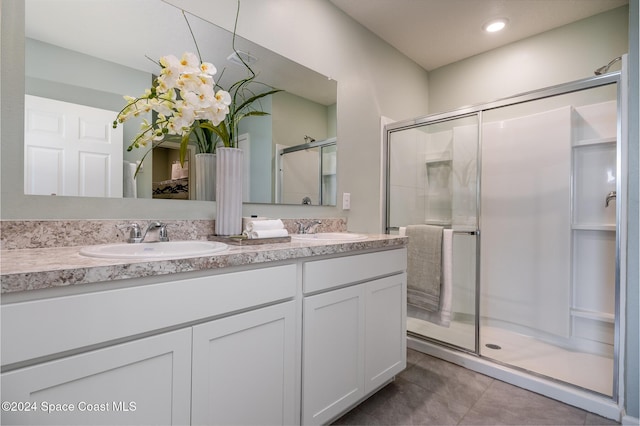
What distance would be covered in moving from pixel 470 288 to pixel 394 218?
0.73 metres

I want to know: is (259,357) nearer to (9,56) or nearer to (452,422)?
(452,422)

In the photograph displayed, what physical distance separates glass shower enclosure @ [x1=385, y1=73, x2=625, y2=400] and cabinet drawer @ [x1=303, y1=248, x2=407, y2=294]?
26.9 inches

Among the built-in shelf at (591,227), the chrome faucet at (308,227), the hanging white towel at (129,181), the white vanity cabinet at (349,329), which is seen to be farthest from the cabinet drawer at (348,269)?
the built-in shelf at (591,227)

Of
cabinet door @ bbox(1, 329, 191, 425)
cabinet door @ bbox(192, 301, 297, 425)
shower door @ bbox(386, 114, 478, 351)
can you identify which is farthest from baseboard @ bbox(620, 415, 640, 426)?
cabinet door @ bbox(1, 329, 191, 425)

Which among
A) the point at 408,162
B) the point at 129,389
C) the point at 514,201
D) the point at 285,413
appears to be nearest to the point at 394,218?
the point at 408,162

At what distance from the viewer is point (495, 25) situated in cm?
223

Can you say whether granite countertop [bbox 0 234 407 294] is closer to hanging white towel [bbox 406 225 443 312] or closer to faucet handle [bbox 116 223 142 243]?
faucet handle [bbox 116 223 142 243]

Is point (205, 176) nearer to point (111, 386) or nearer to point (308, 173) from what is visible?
point (308, 173)

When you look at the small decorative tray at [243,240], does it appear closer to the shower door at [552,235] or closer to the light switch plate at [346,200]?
the light switch plate at [346,200]

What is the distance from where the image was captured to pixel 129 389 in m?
0.75

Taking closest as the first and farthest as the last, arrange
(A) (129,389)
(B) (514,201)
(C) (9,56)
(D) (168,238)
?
(A) (129,389), (C) (9,56), (D) (168,238), (B) (514,201)

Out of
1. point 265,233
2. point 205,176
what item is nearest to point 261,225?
point 265,233

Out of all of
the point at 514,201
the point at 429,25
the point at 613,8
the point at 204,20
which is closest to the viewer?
the point at 204,20

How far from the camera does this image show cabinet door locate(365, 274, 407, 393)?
1.45 meters
